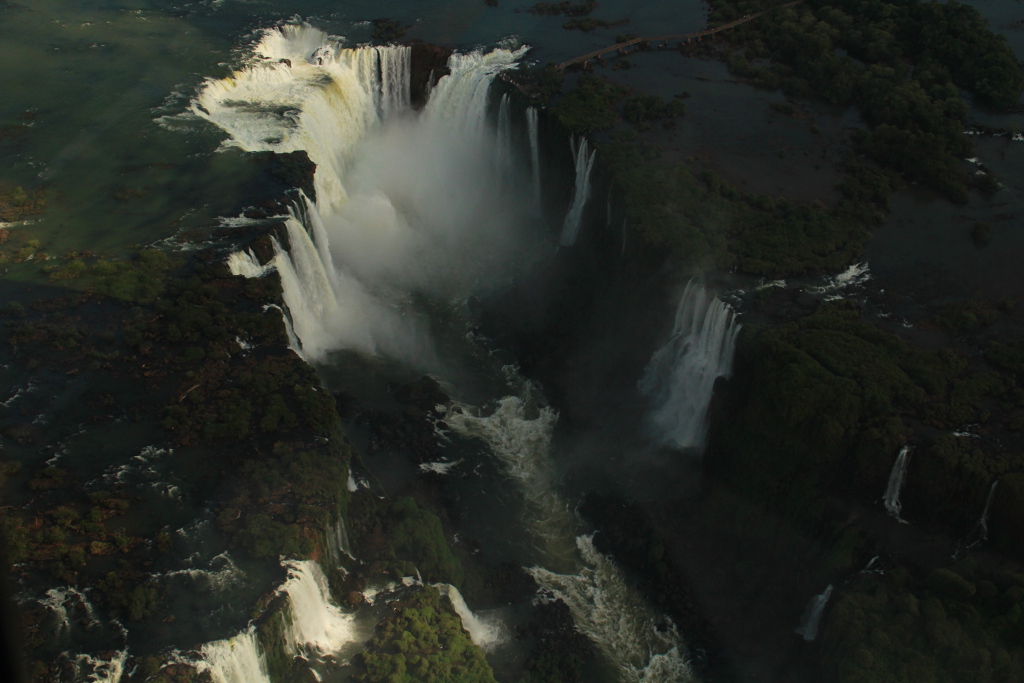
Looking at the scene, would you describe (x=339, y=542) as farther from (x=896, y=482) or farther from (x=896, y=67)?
(x=896, y=67)

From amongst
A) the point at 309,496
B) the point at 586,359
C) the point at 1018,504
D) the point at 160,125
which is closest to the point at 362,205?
the point at 160,125

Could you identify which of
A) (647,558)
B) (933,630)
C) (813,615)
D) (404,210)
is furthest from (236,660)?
(404,210)

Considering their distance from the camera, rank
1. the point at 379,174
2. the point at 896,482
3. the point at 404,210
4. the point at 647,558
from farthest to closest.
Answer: the point at 379,174
the point at 404,210
the point at 647,558
the point at 896,482

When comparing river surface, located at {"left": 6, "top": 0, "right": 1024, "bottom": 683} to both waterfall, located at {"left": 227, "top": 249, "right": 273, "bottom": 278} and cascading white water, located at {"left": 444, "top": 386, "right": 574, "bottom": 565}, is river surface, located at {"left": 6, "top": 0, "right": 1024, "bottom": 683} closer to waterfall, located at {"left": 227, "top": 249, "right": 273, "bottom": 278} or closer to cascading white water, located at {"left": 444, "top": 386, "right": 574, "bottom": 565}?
cascading white water, located at {"left": 444, "top": 386, "right": 574, "bottom": 565}

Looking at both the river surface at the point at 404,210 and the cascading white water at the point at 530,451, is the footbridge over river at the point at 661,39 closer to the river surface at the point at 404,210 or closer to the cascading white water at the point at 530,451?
the river surface at the point at 404,210

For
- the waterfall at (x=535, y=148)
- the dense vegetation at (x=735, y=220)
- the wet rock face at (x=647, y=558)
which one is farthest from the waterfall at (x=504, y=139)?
the wet rock face at (x=647, y=558)
